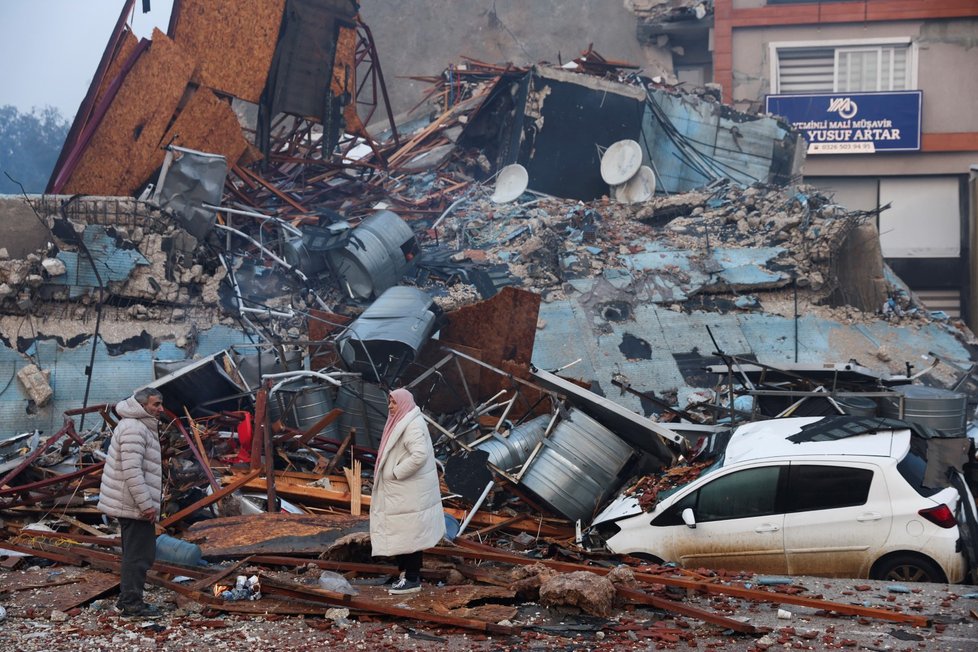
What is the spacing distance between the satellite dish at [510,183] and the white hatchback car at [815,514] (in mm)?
10931

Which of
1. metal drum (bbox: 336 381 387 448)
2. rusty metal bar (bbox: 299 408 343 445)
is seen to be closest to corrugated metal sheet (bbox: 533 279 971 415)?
metal drum (bbox: 336 381 387 448)

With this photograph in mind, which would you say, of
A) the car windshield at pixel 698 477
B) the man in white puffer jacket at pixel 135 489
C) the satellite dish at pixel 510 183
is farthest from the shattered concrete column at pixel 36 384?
the satellite dish at pixel 510 183

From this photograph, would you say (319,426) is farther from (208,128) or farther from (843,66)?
(843,66)

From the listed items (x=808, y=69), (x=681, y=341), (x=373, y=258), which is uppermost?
(x=808, y=69)

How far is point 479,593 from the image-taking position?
614 centimetres

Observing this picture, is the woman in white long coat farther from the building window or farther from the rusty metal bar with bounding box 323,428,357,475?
the building window

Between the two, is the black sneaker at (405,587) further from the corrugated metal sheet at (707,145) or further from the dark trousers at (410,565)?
the corrugated metal sheet at (707,145)

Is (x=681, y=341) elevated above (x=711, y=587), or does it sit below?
above

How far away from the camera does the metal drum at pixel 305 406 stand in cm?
1013

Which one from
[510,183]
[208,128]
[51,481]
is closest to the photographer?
[51,481]

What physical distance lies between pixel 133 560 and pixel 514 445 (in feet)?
12.9

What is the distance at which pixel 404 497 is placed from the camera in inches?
245

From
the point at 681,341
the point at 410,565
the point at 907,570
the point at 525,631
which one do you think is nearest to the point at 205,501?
the point at 410,565

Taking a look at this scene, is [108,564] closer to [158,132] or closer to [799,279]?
[158,132]
